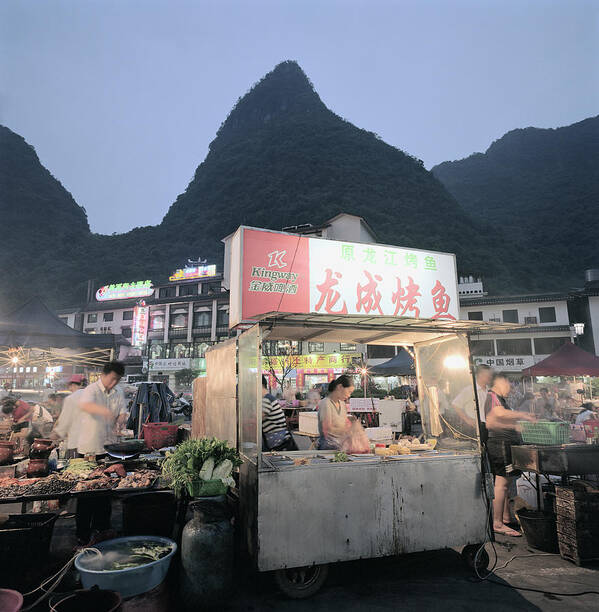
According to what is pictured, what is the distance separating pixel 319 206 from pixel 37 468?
210 feet

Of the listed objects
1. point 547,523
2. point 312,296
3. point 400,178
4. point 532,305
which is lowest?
point 547,523

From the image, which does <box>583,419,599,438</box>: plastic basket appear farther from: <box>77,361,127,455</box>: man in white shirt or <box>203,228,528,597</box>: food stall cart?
<box>77,361,127,455</box>: man in white shirt

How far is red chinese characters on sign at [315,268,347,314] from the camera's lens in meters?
6.77

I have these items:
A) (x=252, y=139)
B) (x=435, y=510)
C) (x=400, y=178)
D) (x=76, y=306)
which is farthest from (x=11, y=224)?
(x=435, y=510)

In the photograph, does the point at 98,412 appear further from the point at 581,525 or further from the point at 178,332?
the point at 178,332

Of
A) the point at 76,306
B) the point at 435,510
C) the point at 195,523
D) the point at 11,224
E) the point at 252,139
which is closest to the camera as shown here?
the point at 195,523

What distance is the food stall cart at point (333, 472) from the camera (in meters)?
3.90

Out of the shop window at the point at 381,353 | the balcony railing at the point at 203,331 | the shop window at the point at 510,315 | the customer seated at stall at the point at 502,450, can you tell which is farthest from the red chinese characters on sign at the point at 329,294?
the balcony railing at the point at 203,331

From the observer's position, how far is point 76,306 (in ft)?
209

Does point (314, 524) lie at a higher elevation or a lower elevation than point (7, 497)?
lower

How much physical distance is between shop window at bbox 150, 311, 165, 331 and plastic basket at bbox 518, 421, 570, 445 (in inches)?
2093

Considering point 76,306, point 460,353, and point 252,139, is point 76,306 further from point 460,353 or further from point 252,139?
point 460,353

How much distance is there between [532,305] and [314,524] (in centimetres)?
3792

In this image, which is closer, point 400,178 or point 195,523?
point 195,523
